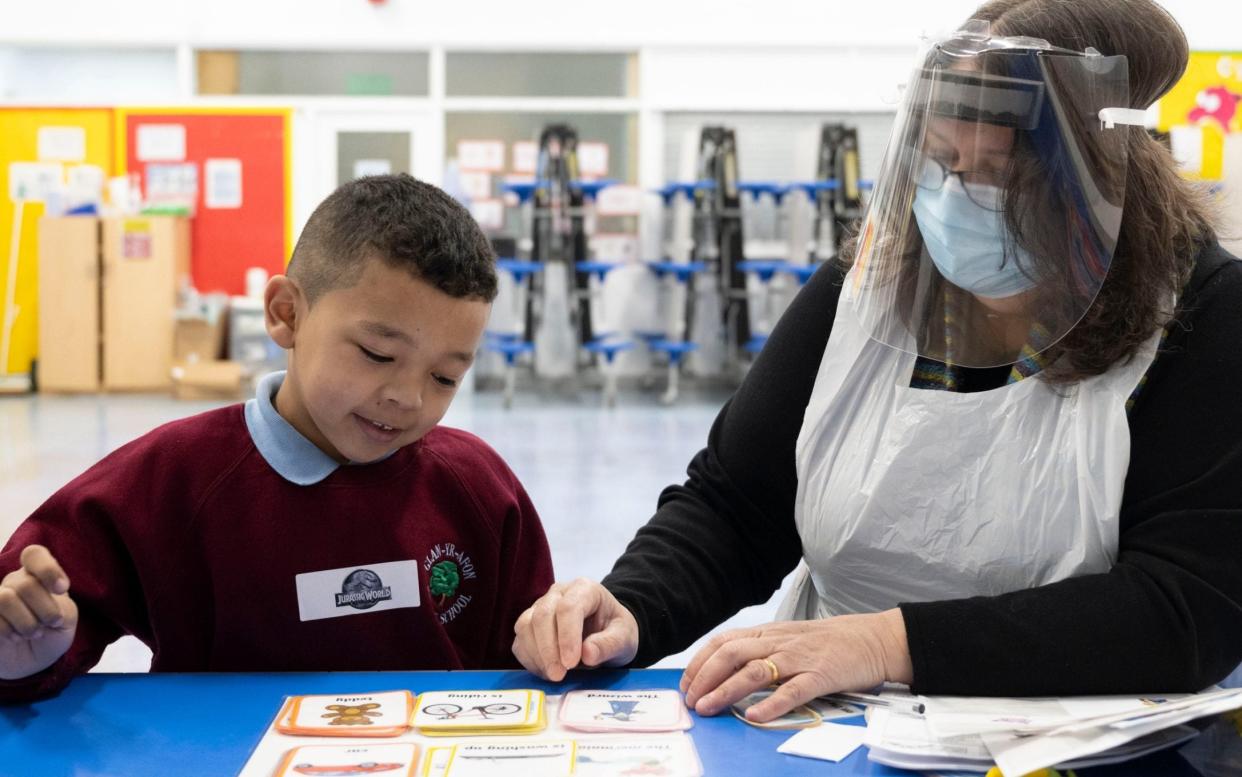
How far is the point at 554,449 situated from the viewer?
6.33 metres

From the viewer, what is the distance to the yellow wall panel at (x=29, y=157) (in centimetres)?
912

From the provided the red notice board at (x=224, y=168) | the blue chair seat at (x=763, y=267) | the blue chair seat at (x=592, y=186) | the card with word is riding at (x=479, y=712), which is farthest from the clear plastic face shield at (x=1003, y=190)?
the red notice board at (x=224, y=168)

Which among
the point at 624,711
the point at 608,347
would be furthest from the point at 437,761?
the point at 608,347

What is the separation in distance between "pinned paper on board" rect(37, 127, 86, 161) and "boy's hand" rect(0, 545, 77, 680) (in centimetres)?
920

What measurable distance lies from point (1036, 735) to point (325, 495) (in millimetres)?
753

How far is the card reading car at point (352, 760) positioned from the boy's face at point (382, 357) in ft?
1.18

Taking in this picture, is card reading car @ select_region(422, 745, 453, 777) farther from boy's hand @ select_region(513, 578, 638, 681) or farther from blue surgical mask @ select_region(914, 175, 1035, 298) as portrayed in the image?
blue surgical mask @ select_region(914, 175, 1035, 298)

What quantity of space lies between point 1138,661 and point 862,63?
8.82 m

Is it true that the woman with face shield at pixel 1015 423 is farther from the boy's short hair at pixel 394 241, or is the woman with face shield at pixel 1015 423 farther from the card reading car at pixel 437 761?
the boy's short hair at pixel 394 241

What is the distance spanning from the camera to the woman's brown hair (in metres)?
1.18

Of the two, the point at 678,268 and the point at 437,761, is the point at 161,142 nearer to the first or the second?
the point at 678,268

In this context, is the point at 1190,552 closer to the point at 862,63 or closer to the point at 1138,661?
the point at 1138,661

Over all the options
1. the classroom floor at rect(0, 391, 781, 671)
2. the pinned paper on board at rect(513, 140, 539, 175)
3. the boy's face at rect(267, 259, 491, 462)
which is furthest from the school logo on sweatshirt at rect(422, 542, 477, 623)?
the pinned paper on board at rect(513, 140, 539, 175)

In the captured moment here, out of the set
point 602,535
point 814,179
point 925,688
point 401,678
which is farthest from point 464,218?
point 814,179
